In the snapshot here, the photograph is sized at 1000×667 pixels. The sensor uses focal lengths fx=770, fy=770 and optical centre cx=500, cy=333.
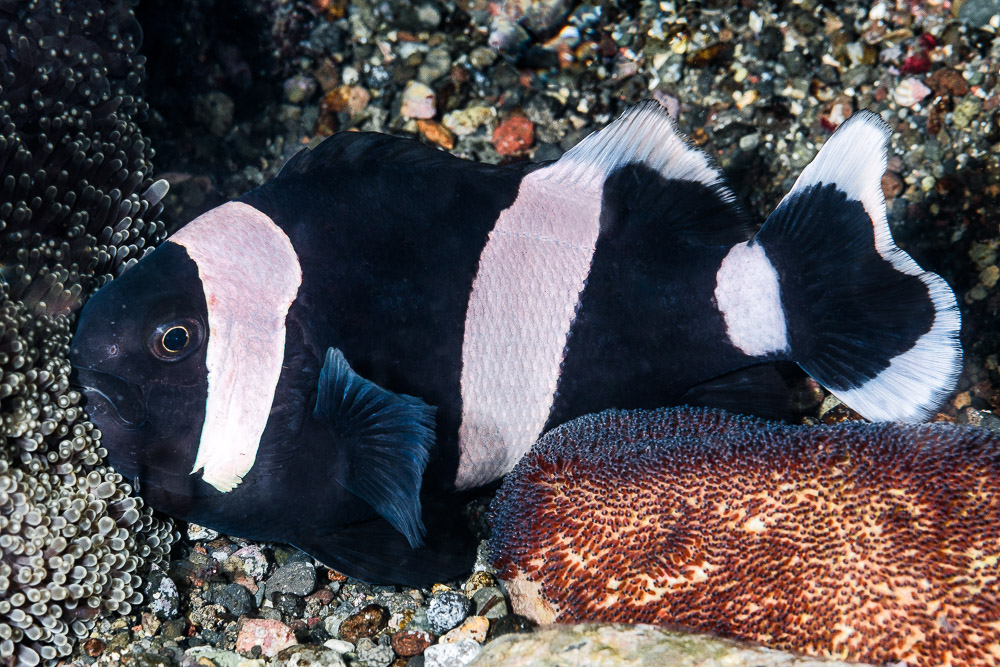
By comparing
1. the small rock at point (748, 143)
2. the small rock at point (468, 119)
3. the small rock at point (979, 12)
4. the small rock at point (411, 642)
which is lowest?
the small rock at point (411, 642)

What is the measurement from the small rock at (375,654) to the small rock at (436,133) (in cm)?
248

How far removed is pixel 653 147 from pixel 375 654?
74.1 inches

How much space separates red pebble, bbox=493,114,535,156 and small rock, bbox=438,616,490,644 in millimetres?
2341

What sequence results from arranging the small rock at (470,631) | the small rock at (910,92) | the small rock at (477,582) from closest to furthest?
the small rock at (470,631) → the small rock at (477,582) → the small rock at (910,92)

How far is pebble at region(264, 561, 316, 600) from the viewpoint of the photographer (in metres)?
2.65

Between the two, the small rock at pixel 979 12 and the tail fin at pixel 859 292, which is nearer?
the tail fin at pixel 859 292

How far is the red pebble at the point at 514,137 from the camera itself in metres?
3.97

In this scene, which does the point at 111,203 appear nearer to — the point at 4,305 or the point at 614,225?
the point at 4,305

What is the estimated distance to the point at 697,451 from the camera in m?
2.29

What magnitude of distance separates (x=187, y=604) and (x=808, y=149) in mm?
3402

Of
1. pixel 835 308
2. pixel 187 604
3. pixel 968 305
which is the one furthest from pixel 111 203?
pixel 968 305

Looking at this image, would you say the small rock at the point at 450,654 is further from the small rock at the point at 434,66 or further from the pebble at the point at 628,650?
the small rock at the point at 434,66

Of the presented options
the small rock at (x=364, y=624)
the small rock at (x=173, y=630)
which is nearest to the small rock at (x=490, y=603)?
the small rock at (x=364, y=624)

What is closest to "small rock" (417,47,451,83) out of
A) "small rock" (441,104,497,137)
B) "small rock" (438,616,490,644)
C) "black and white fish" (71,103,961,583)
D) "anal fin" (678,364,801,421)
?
"small rock" (441,104,497,137)
